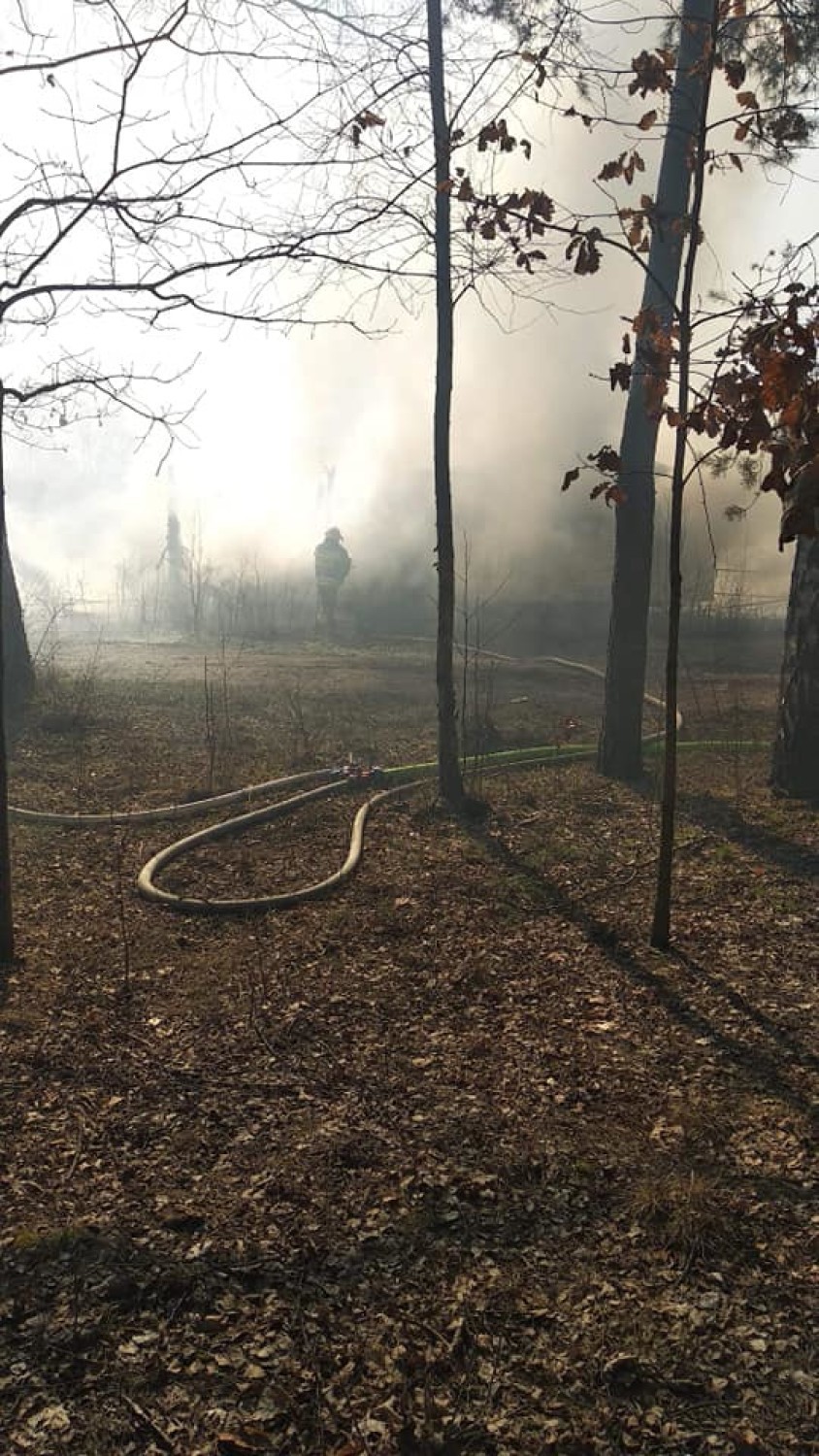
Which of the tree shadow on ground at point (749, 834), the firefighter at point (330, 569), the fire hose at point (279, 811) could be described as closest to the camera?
the fire hose at point (279, 811)

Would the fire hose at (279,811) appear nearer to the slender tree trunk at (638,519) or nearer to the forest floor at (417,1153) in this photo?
the forest floor at (417,1153)

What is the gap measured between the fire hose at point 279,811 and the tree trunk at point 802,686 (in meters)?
2.26

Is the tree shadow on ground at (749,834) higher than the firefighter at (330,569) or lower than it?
lower

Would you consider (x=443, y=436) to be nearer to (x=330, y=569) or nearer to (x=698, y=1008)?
(x=698, y=1008)

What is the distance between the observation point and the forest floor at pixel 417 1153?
2.46m

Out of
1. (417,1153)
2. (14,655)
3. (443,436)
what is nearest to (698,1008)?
(417,1153)

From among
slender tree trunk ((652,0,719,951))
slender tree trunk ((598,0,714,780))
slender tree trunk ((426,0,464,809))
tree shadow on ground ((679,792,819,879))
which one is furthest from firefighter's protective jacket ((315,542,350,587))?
slender tree trunk ((652,0,719,951))

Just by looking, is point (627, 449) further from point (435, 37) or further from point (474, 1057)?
point (474, 1057)

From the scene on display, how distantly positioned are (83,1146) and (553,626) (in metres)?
17.5

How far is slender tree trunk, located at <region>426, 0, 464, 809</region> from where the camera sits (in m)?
7.17

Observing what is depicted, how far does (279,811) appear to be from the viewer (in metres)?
7.93

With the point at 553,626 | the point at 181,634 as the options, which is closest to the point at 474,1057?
the point at 553,626

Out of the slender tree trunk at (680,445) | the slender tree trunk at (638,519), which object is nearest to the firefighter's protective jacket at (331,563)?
the slender tree trunk at (638,519)

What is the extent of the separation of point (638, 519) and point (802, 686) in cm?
204
